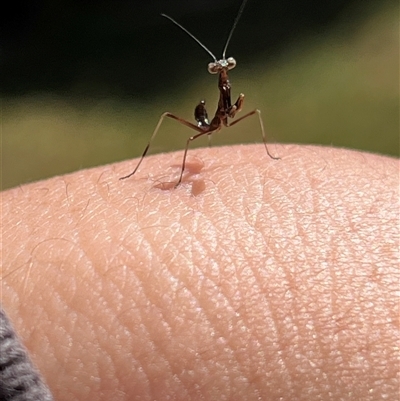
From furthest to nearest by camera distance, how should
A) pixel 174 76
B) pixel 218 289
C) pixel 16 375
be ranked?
pixel 174 76 < pixel 218 289 < pixel 16 375

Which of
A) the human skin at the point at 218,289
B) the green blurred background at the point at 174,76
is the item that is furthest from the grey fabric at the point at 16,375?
the green blurred background at the point at 174,76

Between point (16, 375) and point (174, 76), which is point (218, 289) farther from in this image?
point (174, 76)

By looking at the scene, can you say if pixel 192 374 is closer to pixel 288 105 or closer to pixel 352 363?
pixel 352 363

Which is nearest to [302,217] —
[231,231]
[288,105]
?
[231,231]

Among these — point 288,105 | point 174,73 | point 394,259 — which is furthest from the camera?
point 174,73

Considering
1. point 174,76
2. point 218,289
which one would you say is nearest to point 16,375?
point 218,289

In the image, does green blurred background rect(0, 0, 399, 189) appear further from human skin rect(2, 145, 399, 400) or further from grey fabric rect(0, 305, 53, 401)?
grey fabric rect(0, 305, 53, 401)

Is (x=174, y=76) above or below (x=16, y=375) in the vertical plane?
below

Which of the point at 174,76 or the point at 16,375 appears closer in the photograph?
the point at 16,375
